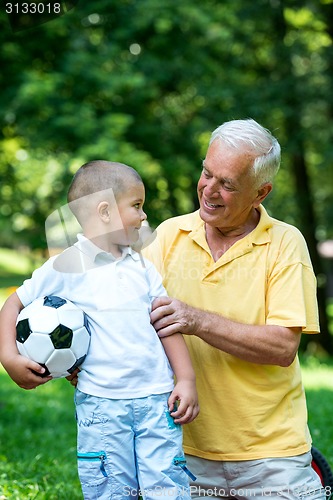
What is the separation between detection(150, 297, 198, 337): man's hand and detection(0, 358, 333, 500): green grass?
160cm

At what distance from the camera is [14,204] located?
12523 millimetres

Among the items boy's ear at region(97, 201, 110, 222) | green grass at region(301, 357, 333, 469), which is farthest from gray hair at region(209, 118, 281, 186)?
green grass at region(301, 357, 333, 469)

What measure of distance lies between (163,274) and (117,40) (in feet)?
26.5

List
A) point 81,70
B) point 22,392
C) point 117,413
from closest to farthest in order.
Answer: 1. point 117,413
2. point 22,392
3. point 81,70

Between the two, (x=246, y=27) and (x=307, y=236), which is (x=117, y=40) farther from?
(x=307, y=236)

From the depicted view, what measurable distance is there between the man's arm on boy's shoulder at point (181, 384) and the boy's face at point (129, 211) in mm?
437

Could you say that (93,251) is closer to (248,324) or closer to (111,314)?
(111,314)

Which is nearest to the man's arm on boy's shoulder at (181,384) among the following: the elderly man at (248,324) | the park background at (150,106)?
the elderly man at (248,324)

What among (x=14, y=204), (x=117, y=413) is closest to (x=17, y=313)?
(x=117, y=413)

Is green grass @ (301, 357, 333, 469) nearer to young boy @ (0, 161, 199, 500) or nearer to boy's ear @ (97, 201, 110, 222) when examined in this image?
young boy @ (0, 161, 199, 500)

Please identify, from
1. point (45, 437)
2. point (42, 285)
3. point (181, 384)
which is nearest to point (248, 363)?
point (181, 384)

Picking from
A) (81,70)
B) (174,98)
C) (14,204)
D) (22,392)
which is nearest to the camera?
(22,392)

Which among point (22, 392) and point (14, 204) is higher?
point (14, 204)

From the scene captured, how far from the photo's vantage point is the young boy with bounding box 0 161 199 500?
2.85m
